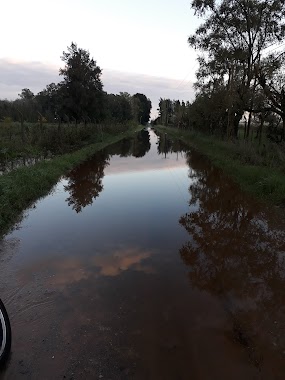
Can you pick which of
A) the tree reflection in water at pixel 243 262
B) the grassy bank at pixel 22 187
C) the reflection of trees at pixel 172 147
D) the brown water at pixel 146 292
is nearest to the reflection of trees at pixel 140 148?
the reflection of trees at pixel 172 147

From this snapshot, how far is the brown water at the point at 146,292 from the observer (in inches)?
145

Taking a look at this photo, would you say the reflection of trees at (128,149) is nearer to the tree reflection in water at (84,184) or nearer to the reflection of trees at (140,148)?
the reflection of trees at (140,148)

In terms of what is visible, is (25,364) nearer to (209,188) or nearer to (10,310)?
(10,310)

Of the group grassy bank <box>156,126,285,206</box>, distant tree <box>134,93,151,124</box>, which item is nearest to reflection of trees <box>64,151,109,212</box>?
grassy bank <box>156,126,285,206</box>

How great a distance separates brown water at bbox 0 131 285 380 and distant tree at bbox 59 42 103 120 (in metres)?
29.2

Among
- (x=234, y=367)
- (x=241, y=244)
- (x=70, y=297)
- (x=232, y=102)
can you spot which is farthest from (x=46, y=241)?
(x=232, y=102)


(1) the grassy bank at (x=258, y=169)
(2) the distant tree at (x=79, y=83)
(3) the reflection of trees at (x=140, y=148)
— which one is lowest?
(3) the reflection of trees at (x=140, y=148)

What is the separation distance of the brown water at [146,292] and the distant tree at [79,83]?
2916 cm

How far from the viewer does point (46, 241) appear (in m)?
7.34

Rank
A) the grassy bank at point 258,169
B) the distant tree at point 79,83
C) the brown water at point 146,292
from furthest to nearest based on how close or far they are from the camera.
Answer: the distant tree at point 79,83 < the grassy bank at point 258,169 < the brown water at point 146,292

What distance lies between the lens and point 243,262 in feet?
20.5

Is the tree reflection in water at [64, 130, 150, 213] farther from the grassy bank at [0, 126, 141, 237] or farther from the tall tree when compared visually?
the tall tree

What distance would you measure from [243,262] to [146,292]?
221cm

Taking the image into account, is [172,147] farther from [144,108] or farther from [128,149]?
[144,108]
